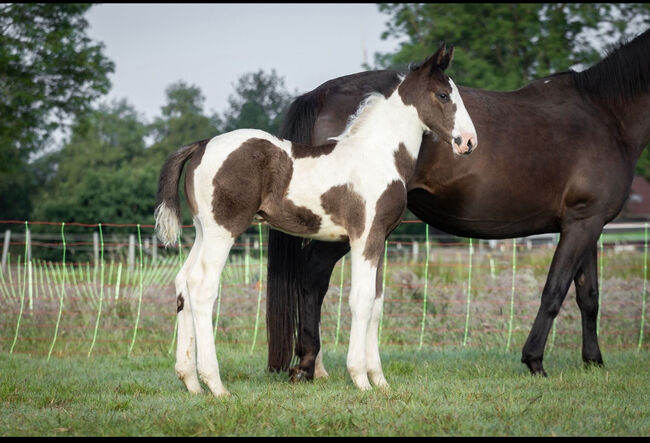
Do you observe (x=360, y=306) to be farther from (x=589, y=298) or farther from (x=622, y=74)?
(x=622, y=74)

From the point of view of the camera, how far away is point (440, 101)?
545cm

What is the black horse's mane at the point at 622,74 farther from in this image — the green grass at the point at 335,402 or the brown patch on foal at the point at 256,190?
the brown patch on foal at the point at 256,190

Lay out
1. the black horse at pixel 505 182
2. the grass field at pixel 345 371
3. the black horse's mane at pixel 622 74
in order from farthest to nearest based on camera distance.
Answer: the black horse's mane at pixel 622 74, the black horse at pixel 505 182, the grass field at pixel 345 371

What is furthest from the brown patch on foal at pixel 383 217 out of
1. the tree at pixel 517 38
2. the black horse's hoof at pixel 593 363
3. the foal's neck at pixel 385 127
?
the tree at pixel 517 38

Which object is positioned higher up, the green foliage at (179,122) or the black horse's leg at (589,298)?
the green foliage at (179,122)

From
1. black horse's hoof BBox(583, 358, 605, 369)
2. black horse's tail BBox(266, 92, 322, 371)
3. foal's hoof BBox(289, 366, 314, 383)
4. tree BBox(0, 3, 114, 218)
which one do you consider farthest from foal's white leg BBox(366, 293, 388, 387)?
tree BBox(0, 3, 114, 218)

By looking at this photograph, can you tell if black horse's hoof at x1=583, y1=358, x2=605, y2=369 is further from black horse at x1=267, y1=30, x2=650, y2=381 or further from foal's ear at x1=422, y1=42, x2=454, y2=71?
foal's ear at x1=422, y1=42, x2=454, y2=71

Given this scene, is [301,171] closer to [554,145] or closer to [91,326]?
[554,145]

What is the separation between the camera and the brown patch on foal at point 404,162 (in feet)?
17.8

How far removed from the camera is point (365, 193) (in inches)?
204

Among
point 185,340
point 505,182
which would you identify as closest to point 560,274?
point 505,182

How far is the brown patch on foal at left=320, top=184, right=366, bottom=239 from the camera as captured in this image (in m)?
5.19
